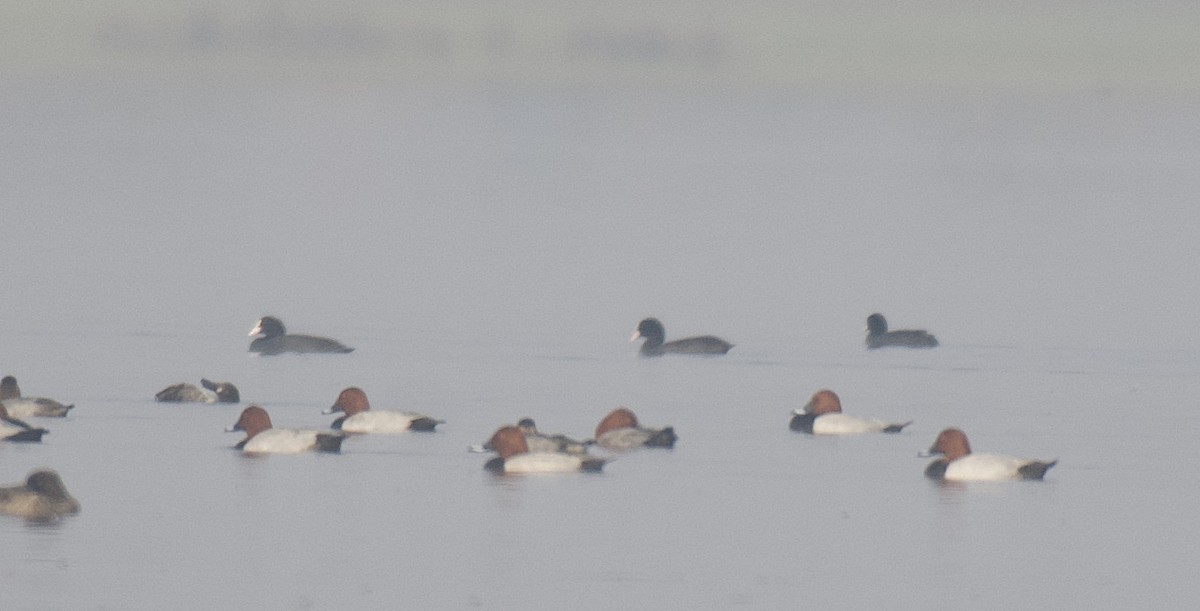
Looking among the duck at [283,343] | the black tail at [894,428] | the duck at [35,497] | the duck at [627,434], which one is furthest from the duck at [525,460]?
the duck at [283,343]

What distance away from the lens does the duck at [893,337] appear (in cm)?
3366

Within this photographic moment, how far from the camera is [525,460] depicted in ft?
74.3

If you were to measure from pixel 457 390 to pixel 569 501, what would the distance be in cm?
756

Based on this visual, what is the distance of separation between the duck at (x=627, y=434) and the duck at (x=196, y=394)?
4.36m

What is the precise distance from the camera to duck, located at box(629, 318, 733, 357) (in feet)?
107

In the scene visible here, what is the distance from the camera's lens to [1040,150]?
128375 millimetres

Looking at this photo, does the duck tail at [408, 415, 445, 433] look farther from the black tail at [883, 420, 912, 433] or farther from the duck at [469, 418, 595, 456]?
the black tail at [883, 420, 912, 433]

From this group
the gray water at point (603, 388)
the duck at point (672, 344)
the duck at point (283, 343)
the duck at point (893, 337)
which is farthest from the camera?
the duck at point (893, 337)

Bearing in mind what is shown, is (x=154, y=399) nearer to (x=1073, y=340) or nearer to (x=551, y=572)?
(x=551, y=572)

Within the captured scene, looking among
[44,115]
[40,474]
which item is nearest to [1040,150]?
[44,115]

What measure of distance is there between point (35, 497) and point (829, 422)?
828 centimetres

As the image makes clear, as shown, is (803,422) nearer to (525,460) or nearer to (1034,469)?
(1034,469)

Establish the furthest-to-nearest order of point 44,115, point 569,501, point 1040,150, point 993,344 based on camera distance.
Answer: point 44,115 < point 1040,150 < point 993,344 < point 569,501

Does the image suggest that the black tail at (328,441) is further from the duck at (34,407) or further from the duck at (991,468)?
the duck at (991,468)
